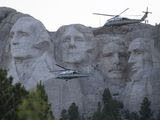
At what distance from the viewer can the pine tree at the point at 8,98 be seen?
→ 94.0 feet

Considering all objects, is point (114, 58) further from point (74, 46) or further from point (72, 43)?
point (72, 43)

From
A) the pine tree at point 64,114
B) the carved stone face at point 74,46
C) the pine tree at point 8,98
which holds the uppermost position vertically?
the carved stone face at point 74,46

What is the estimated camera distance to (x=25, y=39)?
208 feet

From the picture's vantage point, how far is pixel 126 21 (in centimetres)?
6334

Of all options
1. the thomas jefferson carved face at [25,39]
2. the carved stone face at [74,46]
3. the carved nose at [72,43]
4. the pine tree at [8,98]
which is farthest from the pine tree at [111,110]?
the pine tree at [8,98]

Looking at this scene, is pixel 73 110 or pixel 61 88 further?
pixel 61 88

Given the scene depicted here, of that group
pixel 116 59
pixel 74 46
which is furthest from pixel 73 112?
pixel 74 46

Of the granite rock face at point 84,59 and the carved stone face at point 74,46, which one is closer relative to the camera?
the granite rock face at point 84,59

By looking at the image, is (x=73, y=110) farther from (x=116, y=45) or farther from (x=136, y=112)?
(x=116, y=45)

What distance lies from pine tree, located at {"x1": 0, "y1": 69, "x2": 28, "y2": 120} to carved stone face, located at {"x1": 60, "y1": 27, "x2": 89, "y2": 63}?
31873 mm

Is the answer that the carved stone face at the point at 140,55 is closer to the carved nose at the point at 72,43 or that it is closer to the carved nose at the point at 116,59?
the carved nose at the point at 116,59

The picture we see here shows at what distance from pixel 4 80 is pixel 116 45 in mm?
32327

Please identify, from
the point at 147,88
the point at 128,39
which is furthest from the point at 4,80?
the point at 128,39

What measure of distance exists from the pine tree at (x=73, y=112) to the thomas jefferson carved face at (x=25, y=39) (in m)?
9.04
